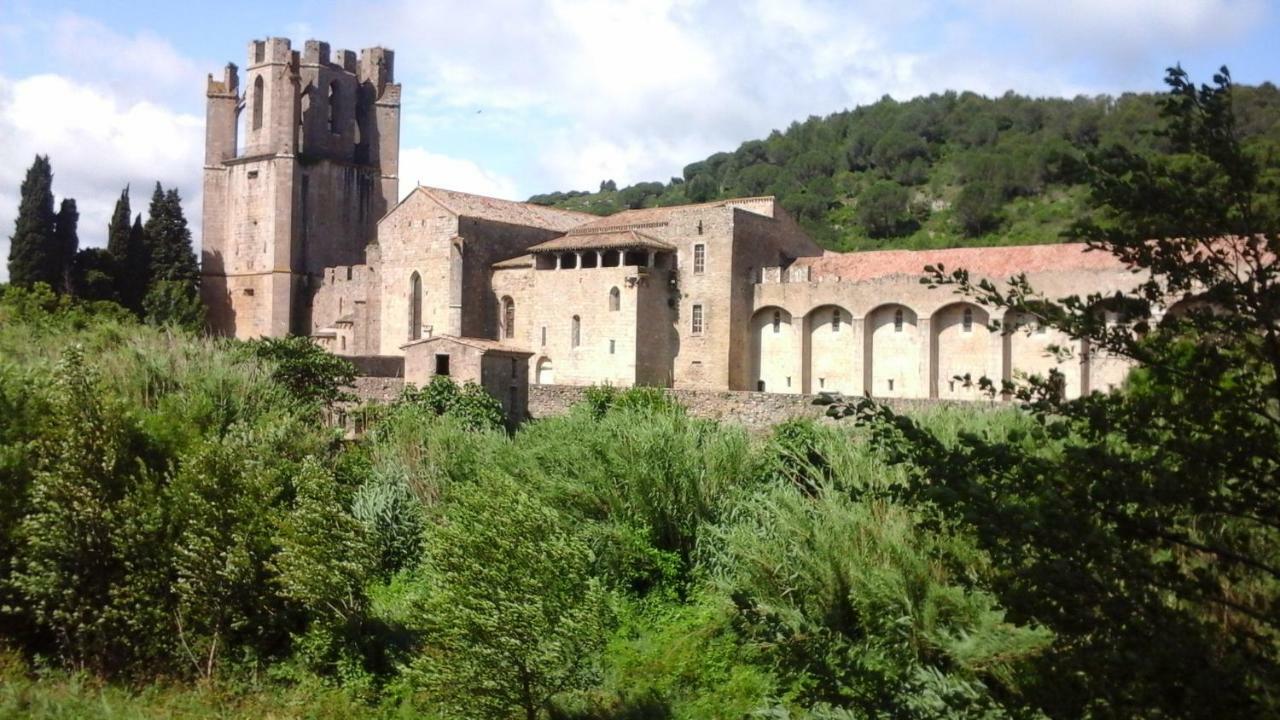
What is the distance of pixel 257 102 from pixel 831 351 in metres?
30.7

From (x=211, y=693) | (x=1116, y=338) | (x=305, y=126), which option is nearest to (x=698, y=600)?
(x=211, y=693)

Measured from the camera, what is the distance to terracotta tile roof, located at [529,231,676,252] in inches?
1351

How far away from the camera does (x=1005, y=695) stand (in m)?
6.30

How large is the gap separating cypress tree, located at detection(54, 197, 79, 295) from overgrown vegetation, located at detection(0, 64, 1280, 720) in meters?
27.6

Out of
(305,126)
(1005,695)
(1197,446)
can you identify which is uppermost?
(305,126)

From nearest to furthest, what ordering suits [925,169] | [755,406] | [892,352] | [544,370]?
[755,406], [892,352], [544,370], [925,169]

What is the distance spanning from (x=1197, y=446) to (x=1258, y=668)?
3.43 feet

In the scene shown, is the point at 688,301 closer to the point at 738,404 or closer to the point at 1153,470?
the point at 738,404

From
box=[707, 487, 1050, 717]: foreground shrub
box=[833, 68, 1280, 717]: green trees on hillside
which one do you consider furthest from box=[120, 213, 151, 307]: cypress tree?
box=[833, 68, 1280, 717]: green trees on hillside

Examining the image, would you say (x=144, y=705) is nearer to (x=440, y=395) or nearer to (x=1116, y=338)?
(x=440, y=395)

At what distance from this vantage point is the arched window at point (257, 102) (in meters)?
52.3

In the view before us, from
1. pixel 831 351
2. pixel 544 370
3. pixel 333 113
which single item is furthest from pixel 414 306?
pixel 333 113

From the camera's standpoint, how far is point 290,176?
50594 millimetres

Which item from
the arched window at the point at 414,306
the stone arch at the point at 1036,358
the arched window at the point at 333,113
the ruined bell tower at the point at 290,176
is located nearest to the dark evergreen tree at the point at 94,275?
the ruined bell tower at the point at 290,176
